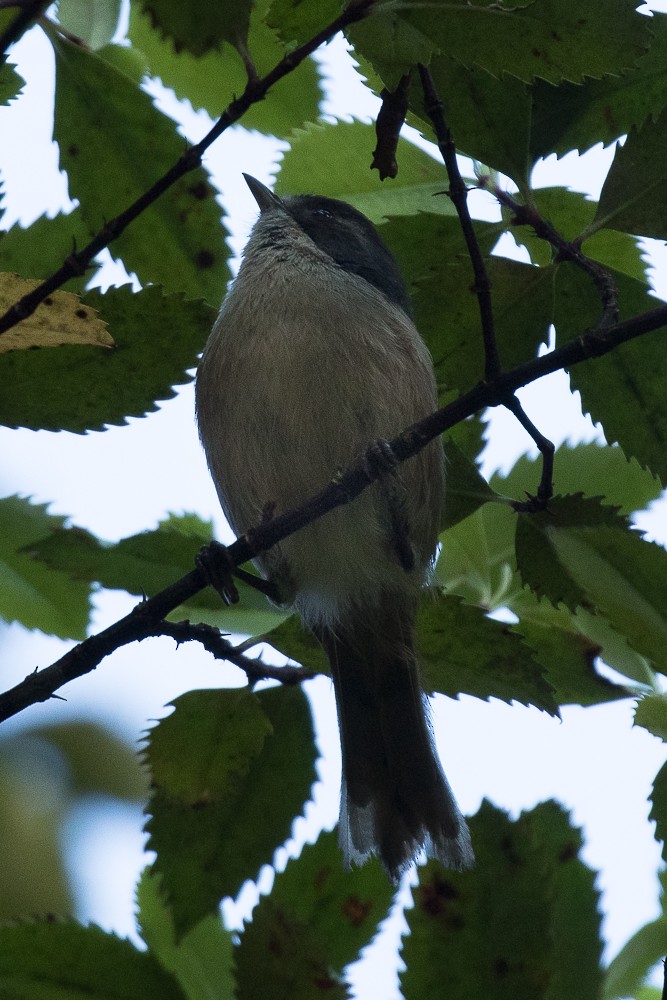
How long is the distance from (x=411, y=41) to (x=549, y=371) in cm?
67

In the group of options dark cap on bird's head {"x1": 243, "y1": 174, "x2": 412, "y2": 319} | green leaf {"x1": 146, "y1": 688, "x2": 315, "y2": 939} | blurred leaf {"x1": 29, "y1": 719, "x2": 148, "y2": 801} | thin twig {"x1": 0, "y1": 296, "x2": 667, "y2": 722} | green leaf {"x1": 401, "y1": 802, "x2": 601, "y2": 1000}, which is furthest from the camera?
blurred leaf {"x1": 29, "y1": 719, "x2": 148, "y2": 801}

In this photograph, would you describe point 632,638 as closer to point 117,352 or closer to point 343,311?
point 117,352

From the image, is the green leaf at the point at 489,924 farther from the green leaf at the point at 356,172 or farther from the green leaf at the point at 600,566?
the green leaf at the point at 356,172

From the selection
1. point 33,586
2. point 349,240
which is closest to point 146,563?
point 33,586

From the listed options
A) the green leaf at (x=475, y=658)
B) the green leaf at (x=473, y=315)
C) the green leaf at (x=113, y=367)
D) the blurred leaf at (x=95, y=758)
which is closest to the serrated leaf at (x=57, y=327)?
the green leaf at (x=113, y=367)

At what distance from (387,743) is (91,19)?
2.36m

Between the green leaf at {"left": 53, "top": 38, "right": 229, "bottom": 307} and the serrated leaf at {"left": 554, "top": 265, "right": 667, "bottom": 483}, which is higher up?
the green leaf at {"left": 53, "top": 38, "right": 229, "bottom": 307}

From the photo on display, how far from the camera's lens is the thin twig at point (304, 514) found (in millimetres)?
2238

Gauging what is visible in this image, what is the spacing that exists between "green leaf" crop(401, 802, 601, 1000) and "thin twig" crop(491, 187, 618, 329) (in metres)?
1.01

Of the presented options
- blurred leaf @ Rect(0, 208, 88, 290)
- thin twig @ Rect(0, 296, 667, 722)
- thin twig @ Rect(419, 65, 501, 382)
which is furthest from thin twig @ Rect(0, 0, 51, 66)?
thin twig @ Rect(0, 296, 667, 722)

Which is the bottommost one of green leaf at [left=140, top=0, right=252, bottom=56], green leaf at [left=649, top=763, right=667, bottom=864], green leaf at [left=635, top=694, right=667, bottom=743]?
green leaf at [left=649, top=763, right=667, bottom=864]

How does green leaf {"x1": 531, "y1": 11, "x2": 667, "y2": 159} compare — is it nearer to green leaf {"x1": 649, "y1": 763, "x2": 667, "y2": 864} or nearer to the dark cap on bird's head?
green leaf {"x1": 649, "y1": 763, "x2": 667, "y2": 864}

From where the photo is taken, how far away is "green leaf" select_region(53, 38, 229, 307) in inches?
103

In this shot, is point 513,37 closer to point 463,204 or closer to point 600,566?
point 463,204
